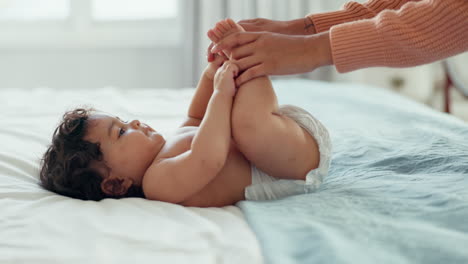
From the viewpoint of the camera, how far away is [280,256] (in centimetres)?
69

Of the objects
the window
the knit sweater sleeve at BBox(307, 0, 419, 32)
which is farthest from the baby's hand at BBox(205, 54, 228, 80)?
the window

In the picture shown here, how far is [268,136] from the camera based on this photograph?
980mm

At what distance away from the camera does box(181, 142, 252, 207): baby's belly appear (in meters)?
1.02

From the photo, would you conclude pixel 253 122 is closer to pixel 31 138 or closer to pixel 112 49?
pixel 31 138

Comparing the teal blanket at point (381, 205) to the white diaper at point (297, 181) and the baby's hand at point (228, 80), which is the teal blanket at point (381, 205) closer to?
the white diaper at point (297, 181)

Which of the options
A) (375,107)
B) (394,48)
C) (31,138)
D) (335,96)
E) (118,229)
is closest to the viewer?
(118,229)

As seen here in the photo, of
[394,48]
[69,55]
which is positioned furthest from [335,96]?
[69,55]

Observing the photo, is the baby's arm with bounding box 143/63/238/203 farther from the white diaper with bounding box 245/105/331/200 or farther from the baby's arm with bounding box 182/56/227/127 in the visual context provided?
the baby's arm with bounding box 182/56/227/127

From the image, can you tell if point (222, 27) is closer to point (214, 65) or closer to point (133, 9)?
point (214, 65)

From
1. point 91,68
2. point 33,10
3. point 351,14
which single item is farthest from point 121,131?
point 33,10

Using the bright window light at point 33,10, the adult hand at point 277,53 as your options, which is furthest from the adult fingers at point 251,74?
the bright window light at point 33,10

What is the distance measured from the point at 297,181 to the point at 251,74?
244 mm

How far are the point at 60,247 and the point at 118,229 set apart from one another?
0.31 feet

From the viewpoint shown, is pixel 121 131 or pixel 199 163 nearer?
pixel 199 163
